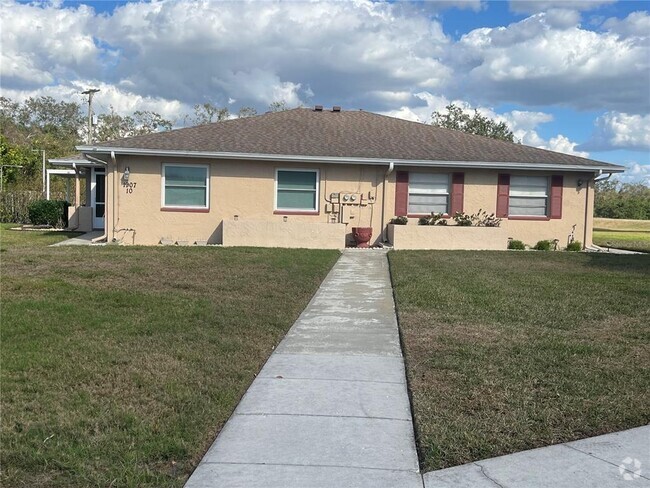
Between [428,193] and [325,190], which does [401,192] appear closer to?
[428,193]

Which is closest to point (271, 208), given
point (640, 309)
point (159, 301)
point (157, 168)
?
point (157, 168)

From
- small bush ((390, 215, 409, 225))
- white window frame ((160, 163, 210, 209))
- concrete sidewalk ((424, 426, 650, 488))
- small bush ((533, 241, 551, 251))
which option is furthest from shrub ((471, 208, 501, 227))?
concrete sidewalk ((424, 426, 650, 488))

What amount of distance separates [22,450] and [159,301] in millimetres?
4569

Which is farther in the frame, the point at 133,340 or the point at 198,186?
the point at 198,186

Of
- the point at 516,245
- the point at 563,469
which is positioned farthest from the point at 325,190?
the point at 563,469

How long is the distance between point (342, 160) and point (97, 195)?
9.94 m

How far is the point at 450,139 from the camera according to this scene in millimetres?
20156

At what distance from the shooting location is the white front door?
21797 millimetres

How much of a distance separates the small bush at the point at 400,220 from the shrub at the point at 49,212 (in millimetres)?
12682

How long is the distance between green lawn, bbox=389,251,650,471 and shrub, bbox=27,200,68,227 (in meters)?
16.4

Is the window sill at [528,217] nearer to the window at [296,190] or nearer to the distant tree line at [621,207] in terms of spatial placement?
the window at [296,190]

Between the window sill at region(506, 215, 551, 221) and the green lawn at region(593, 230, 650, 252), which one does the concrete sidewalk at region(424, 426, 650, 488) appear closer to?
the window sill at region(506, 215, 551, 221)

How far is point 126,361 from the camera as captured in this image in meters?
5.34

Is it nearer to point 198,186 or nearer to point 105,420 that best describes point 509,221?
point 198,186
